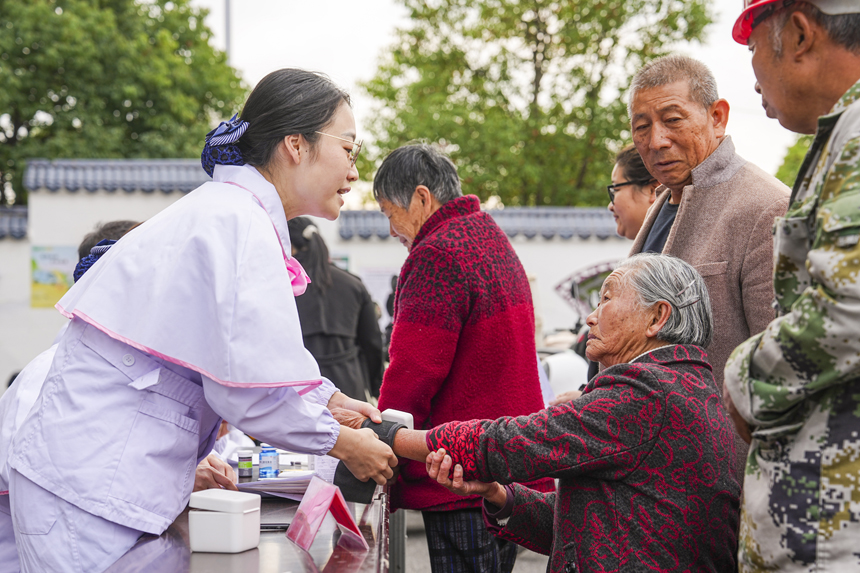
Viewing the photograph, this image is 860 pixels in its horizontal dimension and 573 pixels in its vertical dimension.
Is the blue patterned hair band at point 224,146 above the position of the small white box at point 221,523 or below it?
above

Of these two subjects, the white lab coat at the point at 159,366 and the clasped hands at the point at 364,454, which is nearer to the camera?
the white lab coat at the point at 159,366

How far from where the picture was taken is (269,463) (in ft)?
7.82

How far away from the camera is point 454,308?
239 centimetres

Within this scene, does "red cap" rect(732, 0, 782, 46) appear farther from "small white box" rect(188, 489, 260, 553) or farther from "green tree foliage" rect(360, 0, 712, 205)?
"green tree foliage" rect(360, 0, 712, 205)

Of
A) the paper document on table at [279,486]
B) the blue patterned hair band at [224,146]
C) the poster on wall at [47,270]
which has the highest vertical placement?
the blue patterned hair band at [224,146]

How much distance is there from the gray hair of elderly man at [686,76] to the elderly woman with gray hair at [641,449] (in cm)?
74

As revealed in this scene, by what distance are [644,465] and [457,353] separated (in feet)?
3.04

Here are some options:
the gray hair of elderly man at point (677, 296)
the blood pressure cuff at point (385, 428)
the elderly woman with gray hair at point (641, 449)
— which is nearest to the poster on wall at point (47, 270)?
the blood pressure cuff at point (385, 428)

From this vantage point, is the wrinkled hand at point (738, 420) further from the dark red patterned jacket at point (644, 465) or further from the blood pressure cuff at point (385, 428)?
the blood pressure cuff at point (385, 428)

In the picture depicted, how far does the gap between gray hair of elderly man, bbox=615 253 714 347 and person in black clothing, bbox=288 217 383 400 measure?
8.04 feet

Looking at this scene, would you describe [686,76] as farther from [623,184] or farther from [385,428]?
[385,428]

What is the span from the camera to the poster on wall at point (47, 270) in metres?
9.80

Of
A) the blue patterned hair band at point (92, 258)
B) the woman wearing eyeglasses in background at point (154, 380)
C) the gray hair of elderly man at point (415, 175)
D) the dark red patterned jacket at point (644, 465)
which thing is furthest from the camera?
the gray hair of elderly man at point (415, 175)

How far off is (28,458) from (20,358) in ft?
31.0
